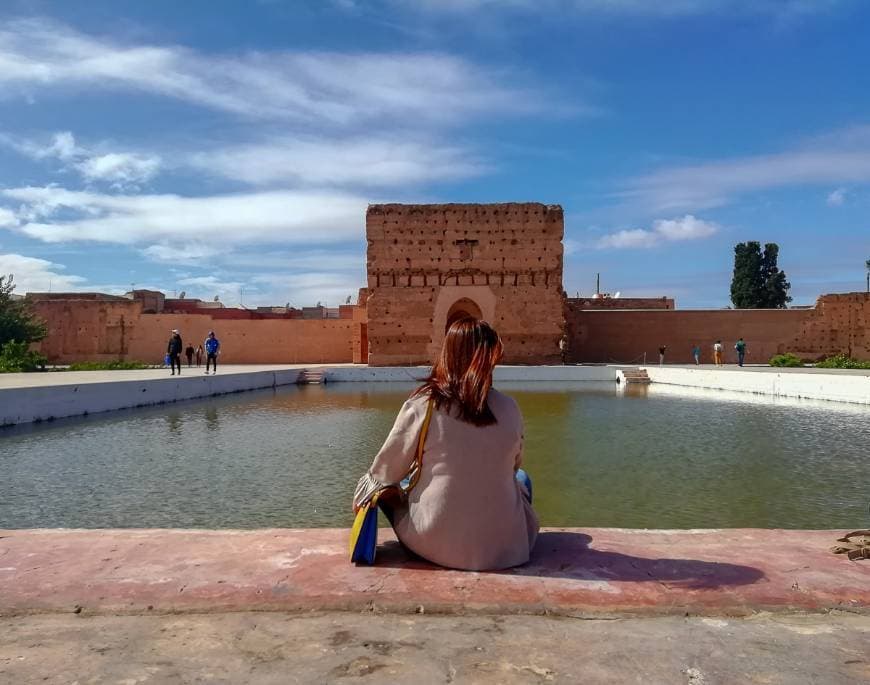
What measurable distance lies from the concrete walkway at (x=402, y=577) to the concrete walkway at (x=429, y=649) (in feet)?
0.30

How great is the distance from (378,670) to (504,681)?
373mm

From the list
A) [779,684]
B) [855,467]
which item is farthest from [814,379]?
[779,684]

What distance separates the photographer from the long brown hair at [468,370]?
300 centimetres

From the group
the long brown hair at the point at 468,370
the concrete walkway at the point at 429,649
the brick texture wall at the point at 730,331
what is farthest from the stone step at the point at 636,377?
the concrete walkway at the point at 429,649

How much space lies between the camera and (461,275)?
24484 millimetres

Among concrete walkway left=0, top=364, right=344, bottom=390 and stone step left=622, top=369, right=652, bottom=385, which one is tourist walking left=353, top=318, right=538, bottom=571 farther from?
stone step left=622, top=369, right=652, bottom=385

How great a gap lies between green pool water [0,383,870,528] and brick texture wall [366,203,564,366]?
12337mm

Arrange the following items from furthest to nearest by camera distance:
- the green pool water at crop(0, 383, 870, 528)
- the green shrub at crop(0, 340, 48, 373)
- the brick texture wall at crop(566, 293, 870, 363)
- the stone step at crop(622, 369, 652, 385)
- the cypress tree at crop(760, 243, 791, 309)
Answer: the cypress tree at crop(760, 243, 791, 309) → the brick texture wall at crop(566, 293, 870, 363) → the stone step at crop(622, 369, 652, 385) → the green shrub at crop(0, 340, 48, 373) → the green pool water at crop(0, 383, 870, 528)

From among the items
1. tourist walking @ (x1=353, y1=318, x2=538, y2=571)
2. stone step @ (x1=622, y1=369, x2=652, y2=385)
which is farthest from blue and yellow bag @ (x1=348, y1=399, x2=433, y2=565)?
stone step @ (x1=622, y1=369, x2=652, y2=385)

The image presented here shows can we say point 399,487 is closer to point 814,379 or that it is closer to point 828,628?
point 828,628

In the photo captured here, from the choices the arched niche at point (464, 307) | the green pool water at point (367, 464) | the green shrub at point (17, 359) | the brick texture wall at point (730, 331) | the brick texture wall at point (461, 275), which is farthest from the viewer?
the brick texture wall at point (730, 331)

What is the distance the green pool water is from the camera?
5199 millimetres

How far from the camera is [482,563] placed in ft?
9.88

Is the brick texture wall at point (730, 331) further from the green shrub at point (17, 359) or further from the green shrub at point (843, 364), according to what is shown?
the green shrub at point (17, 359)
